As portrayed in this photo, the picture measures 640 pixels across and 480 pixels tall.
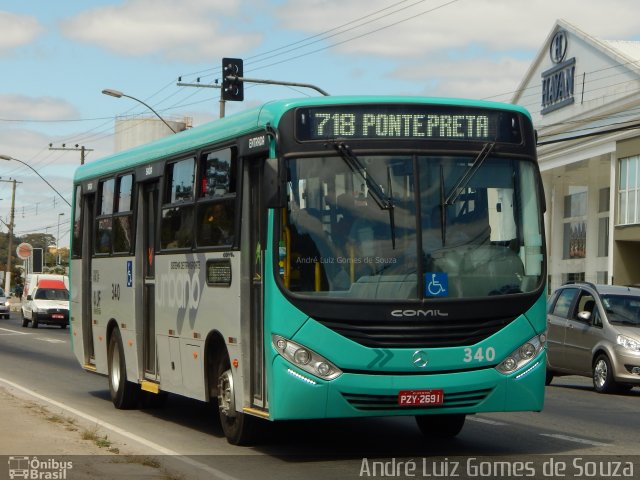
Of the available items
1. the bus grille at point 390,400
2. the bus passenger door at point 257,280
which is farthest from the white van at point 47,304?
the bus grille at point 390,400

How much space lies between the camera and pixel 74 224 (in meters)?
18.4

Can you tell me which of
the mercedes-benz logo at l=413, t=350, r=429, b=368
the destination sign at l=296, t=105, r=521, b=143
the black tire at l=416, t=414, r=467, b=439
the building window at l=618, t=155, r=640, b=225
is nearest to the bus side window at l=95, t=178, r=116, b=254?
the black tire at l=416, t=414, r=467, b=439

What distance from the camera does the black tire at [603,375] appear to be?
65.2 ft

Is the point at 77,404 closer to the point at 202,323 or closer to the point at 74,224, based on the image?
the point at 74,224

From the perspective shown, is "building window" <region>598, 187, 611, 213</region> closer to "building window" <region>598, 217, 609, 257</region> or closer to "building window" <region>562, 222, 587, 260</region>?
Result: "building window" <region>598, 217, 609, 257</region>

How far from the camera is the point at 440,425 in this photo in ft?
42.0

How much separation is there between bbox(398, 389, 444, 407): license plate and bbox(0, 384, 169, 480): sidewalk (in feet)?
6.70

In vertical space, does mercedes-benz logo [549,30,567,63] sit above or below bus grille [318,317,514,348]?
above

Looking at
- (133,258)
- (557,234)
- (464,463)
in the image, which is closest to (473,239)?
(464,463)

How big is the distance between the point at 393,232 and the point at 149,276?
4945mm

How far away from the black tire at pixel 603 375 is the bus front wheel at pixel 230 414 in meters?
9.33

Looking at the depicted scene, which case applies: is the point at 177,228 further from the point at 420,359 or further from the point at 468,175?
the point at 420,359

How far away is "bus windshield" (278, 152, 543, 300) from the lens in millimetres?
10633

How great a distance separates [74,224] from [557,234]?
46.5m
